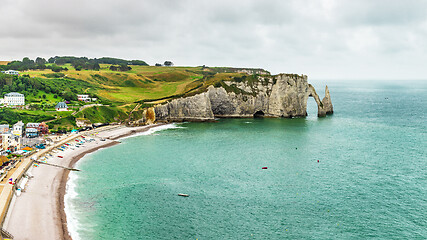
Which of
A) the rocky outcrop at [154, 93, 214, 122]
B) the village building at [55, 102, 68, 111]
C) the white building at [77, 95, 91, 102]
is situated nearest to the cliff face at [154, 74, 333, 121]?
the rocky outcrop at [154, 93, 214, 122]

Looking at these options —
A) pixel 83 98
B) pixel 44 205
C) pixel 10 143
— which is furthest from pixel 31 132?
pixel 44 205

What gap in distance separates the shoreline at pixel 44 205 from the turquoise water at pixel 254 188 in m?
2.13

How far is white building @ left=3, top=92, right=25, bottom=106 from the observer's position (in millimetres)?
124000

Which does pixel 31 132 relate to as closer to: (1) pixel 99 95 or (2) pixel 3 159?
(2) pixel 3 159

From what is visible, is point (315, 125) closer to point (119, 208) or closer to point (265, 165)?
point (265, 165)

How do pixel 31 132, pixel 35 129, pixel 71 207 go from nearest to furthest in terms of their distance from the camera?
pixel 71 207 < pixel 31 132 < pixel 35 129

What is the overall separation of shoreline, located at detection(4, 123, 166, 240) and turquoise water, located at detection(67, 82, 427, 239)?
2.13 metres

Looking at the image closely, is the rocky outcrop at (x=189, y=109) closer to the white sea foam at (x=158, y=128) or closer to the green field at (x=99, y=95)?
the green field at (x=99, y=95)

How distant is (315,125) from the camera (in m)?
131

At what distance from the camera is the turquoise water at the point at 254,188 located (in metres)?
45.3

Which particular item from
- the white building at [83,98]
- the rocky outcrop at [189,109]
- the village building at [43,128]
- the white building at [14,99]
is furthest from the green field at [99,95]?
the village building at [43,128]

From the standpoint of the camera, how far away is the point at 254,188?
199 ft

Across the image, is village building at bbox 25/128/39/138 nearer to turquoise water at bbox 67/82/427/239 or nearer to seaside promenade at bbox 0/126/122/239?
seaside promenade at bbox 0/126/122/239

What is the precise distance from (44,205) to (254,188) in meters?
37.4
